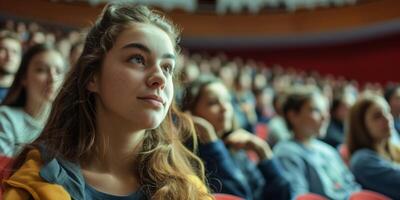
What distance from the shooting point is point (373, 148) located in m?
0.58

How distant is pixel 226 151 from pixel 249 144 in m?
0.03

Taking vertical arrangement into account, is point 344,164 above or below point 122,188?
below

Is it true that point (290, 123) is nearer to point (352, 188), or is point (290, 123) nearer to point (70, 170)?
point (352, 188)

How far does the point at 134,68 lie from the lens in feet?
0.88

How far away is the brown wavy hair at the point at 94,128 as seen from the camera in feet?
0.91

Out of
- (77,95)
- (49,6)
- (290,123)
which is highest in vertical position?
(77,95)

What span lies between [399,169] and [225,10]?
1.84m

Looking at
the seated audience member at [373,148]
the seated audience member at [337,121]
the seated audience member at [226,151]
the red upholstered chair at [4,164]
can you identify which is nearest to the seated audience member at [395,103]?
the seated audience member at [337,121]

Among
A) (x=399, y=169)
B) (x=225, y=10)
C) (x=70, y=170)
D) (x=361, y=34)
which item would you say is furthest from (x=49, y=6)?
(x=70, y=170)

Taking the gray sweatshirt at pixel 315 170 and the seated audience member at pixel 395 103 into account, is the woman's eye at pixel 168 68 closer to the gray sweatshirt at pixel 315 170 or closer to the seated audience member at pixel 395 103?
the gray sweatshirt at pixel 315 170

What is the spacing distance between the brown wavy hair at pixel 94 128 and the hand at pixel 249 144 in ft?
0.54

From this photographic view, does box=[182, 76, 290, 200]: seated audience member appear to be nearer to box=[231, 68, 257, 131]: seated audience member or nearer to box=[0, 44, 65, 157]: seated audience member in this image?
box=[0, 44, 65, 157]: seated audience member

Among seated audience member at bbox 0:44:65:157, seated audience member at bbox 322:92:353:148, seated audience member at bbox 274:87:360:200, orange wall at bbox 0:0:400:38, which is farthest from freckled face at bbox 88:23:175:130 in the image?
orange wall at bbox 0:0:400:38

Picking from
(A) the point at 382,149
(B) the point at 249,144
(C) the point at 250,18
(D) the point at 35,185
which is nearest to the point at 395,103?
(A) the point at 382,149
